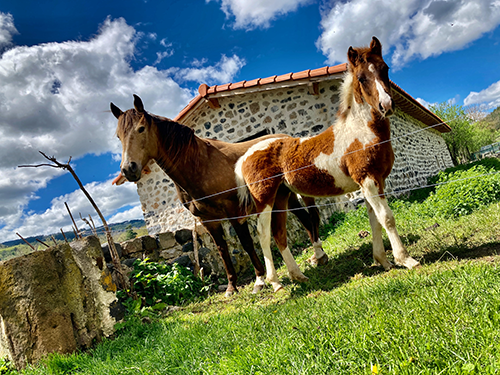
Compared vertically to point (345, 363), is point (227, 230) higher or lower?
higher

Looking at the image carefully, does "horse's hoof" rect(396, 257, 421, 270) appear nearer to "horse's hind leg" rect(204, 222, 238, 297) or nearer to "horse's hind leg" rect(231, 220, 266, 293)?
"horse's hind leg" rect(231, 220, 266, 293)

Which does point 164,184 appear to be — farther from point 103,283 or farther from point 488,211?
point 488,211

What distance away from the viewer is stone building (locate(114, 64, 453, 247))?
21.7ft

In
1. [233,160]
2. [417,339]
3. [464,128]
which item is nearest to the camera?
[417,339]

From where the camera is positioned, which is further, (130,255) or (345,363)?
(130,255)

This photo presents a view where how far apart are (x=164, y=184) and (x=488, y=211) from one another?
27.5 feet

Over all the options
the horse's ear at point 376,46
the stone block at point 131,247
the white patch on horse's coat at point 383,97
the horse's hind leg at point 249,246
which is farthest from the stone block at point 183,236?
the horse's ear at point 376,46

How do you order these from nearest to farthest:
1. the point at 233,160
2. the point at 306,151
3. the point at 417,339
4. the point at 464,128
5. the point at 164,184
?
the point at 417,339 < the point at 306,151 < the point at 233,160 < the point at 164,184 < the point at 464,128

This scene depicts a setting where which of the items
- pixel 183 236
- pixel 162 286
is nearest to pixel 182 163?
pixel 162 286

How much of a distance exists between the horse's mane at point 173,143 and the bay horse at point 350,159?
795 mm

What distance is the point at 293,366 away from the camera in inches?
54.2

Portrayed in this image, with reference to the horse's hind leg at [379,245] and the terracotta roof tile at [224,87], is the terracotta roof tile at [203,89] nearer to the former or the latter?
the terracotta roof tile at [224,87]

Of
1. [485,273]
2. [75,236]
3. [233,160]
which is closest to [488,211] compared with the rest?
[485,273]

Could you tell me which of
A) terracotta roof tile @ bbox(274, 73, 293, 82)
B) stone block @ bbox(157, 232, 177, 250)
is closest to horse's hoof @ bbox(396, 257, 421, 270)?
stone block @ bbox(157, 232, 177, 250)
